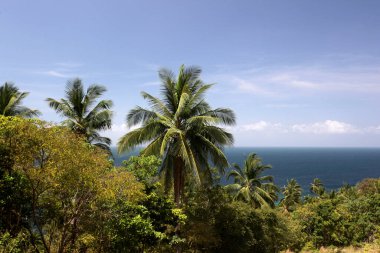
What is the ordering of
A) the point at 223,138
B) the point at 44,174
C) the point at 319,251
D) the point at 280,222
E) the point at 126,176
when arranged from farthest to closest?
the point at 319,251, the point at 280,222, the point at 223,138, the point at 126,176, the point at 44,174

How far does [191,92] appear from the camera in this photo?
1650 centimetres

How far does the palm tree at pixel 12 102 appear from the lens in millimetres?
19312

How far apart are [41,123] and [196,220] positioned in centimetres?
888

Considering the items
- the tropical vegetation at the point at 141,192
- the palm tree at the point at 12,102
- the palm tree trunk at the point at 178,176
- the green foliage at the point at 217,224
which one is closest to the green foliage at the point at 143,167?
the tropical vegetation at the point at 141,192

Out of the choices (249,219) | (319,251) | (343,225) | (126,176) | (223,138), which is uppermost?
(223,138)

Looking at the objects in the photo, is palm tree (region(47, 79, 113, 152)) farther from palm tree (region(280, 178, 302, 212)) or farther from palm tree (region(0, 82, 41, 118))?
palm tree (region(280, 178, 302, 212))

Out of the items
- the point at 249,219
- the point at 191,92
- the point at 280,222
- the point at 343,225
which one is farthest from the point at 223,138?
the point at 343,225

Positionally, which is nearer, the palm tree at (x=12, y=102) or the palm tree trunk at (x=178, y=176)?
the palm tree trunk at (x=178, y=176)

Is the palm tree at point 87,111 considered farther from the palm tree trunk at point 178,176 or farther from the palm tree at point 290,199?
the palm tree at point 290,199

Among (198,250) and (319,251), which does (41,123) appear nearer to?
(198,250)

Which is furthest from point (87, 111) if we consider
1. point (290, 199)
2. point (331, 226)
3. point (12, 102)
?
point (290, 199)

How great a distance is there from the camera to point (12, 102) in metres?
19.2

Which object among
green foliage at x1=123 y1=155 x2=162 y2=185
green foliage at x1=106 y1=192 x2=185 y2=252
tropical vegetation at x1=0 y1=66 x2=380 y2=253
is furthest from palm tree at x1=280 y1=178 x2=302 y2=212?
green foliage at x1=123 y1=155 x2=162 y2=185

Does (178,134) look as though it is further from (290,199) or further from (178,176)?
(290,199)
